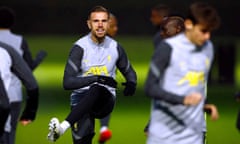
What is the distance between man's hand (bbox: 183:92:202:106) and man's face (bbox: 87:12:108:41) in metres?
3.24

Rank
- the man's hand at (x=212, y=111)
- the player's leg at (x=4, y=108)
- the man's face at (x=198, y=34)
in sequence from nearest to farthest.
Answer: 1. the man's face at (x=198, y=34)
2. the man's hand at (x=212, y=111)
3. the player's leg at (x=4, y=108)

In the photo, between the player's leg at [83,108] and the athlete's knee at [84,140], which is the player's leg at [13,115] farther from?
the player's leg at [83,108]

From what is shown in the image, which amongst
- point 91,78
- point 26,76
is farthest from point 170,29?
point 26,76

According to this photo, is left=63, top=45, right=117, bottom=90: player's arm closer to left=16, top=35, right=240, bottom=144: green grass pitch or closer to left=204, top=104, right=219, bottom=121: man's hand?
left=204, top=104, right=219, bottom=121: man's hand

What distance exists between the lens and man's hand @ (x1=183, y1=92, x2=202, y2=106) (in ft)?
25.3

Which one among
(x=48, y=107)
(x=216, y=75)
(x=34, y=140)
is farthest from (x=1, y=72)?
(x=216, y=75)

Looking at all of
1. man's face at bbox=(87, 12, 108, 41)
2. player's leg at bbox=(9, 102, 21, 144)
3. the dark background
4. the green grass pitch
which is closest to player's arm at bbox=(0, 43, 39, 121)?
man's face at bbox=(87, 12, 108, 41)

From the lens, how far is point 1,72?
886 cm

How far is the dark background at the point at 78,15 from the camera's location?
169ft

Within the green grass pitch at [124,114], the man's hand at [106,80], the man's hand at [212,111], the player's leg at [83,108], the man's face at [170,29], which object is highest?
the man's face at [170,29]

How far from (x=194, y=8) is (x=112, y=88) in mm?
2973

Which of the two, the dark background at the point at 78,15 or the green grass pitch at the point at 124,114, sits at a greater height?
the dark background at the point at 78,15

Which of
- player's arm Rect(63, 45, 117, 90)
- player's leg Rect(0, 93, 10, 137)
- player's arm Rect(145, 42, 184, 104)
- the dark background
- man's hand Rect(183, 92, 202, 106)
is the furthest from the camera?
the dark background

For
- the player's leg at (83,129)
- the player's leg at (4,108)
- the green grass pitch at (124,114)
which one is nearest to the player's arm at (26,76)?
the player's leg at (4,108)
